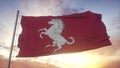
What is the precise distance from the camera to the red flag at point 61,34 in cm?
2678

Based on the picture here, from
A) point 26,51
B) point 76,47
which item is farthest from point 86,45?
point 26,51

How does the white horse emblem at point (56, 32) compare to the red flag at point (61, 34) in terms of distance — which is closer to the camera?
the red flag at point (61, 34)

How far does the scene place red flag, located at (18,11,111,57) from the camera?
26.8 m

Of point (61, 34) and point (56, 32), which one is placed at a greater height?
A: point (56, 32)

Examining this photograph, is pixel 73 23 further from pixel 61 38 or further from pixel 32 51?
pixel 32 51

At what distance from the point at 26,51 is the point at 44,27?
2507mm

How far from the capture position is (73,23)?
28.1 metres

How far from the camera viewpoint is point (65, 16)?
2831 centimetres

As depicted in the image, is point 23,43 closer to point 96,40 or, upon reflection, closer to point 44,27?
point 44,27

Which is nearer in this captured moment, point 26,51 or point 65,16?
point 26,51

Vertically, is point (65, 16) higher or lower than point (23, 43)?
higher

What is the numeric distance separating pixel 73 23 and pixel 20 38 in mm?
4101

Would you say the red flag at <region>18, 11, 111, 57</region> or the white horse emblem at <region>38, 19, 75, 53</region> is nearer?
the red flag at <region>18, 11, 111, 57</region>

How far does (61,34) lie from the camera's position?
2772 centimetres
